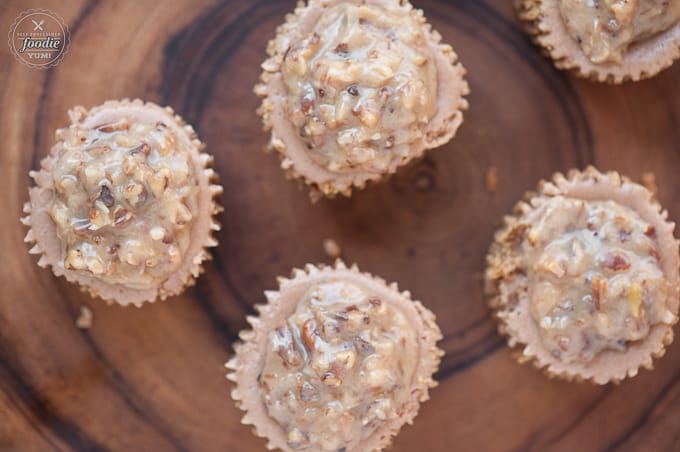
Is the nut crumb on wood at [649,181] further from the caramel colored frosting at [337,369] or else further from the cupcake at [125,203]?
the cupcake at [125,203]

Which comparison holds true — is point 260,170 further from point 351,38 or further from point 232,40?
point 351,38

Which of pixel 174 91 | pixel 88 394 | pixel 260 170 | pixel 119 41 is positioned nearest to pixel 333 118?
pixel 260 170

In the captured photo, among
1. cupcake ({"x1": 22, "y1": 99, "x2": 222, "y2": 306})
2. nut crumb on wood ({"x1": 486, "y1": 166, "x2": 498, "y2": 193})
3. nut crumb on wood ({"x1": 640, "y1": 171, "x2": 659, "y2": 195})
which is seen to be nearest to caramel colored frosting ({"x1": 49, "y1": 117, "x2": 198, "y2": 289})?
cupcake ({"x1": 22, "y1": 99, "x2": 222, "y2": 306})

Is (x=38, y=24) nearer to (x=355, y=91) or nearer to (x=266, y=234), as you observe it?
(x=266, y=234)

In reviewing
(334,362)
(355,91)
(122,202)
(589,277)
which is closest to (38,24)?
(122,202)

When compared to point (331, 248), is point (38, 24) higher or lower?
higher

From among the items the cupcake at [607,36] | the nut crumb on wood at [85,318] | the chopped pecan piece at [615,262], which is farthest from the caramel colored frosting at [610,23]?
the nut crumb on wood at [85,318]
